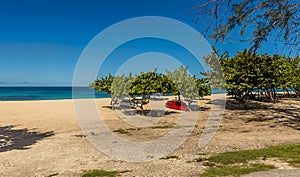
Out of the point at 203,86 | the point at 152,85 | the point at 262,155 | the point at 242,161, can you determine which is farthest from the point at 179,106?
the point at 242,161

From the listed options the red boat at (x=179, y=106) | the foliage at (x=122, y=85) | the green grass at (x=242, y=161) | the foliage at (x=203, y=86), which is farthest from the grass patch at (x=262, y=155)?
→ the red boat at (x=179, y=106)

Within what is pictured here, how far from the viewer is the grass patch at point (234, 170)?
6.66 meters

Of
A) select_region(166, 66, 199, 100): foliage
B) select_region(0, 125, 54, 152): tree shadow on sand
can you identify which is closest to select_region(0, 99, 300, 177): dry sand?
select_region(0, 125, 54, 152): tree shadow on sand

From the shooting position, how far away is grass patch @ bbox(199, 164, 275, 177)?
6.66 meters

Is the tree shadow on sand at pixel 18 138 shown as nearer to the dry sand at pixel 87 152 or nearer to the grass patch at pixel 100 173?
the dry sand at pixel 87 152

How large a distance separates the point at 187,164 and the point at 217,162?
94cm

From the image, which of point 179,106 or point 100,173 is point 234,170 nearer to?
point 100,173

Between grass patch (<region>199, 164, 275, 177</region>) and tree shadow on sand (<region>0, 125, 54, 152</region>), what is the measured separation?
9.24 m

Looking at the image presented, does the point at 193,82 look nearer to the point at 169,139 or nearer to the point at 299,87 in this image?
the point at 169,139

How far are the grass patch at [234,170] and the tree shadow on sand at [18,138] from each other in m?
9.24

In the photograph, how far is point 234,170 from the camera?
693cm

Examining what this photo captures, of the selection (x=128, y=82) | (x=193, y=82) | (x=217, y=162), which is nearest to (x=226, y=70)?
(x=193, y=82)

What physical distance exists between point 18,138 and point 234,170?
42.2 feet

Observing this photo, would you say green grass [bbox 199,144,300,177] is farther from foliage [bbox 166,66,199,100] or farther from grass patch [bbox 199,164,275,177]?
foliage [bbox 166,66,199,100]
